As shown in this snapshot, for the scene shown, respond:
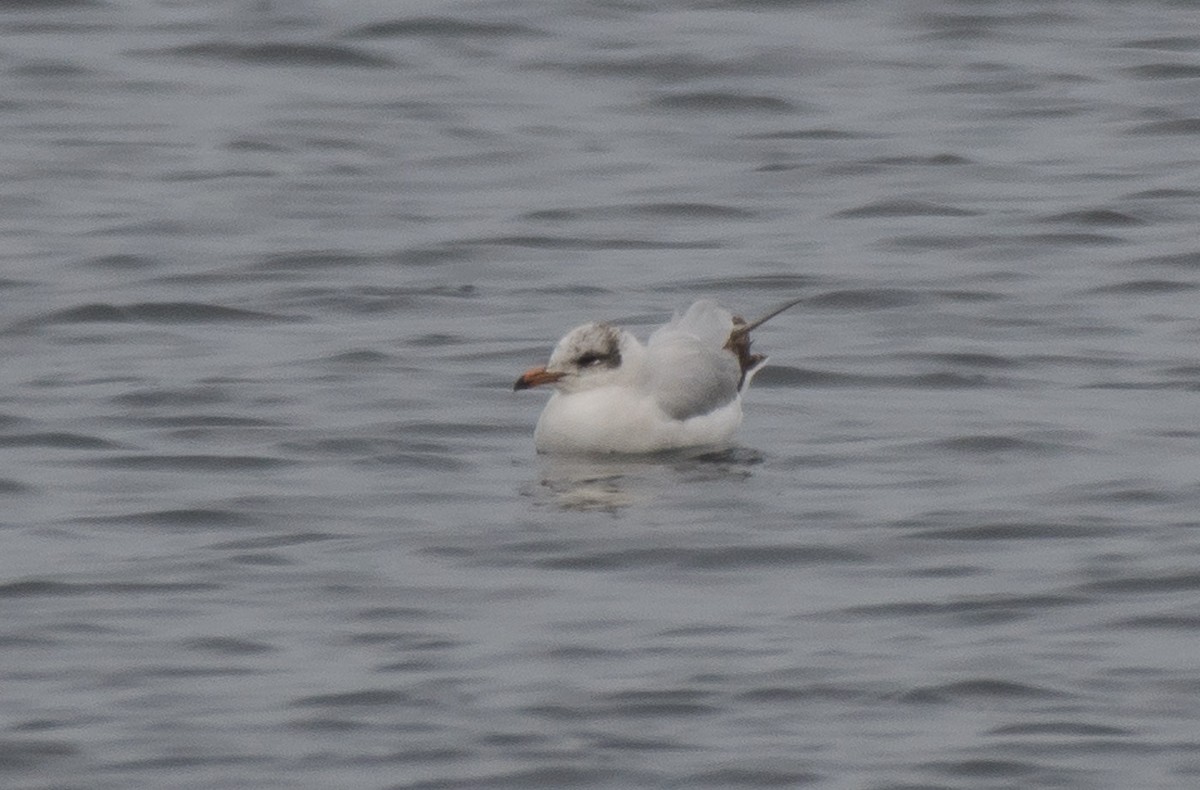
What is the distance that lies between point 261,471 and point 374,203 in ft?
21.4

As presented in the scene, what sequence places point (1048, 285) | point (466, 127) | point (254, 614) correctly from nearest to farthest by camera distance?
point (254, 614) → point (1048, 285) → point (466, 127)

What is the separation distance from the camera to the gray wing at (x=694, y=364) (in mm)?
13961

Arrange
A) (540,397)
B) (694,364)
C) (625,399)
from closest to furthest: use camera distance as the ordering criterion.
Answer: (625,399) < (694,364) < (540,397)

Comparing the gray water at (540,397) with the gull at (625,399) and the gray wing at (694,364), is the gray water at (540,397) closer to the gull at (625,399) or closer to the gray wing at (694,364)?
the gull at (625,399)

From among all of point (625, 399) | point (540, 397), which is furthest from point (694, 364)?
point (540, 397)

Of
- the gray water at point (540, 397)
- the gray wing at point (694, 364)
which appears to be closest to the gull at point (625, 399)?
the gray wing at point (694, 364)

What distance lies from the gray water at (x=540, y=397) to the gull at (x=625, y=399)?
0.13m

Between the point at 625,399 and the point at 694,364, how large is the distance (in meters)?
0.47

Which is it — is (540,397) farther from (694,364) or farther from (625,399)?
(625,399)

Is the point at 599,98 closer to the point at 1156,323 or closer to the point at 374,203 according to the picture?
the point at 374,203

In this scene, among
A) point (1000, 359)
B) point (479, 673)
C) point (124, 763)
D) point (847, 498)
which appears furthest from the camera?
point (1000, 359)

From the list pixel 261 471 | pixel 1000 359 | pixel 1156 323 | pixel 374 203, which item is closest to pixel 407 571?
pixel 261 471

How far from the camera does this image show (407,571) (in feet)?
37.9

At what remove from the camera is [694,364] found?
14.2m
